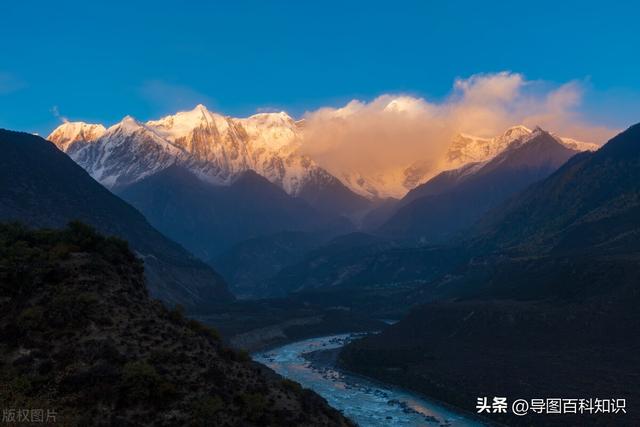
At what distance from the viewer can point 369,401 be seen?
133000 millimetres

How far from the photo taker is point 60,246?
63094 mm

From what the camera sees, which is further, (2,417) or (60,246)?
(60,246)

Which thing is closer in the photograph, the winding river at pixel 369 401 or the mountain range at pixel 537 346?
the winding river at pixel 369 401

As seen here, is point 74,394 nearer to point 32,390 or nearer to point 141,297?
point 32,390

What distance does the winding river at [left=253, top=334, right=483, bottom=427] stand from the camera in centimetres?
11712

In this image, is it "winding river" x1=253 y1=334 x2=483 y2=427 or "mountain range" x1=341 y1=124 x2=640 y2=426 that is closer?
"winding river" x1=253 y1=334 x2=483 y2=427

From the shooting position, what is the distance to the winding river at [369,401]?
117m

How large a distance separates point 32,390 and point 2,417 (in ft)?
18.5

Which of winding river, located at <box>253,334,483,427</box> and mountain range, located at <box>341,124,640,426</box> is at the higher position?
mountain range, located at <box>341,124,640,426</box>

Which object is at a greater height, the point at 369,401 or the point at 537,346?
the point at 537,346

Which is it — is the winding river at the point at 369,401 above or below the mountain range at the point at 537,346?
below

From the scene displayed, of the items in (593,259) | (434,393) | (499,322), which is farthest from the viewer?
(593,259)

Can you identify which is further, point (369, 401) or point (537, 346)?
point (537, 346)

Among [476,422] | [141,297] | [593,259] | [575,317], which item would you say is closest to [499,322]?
[575,317]
